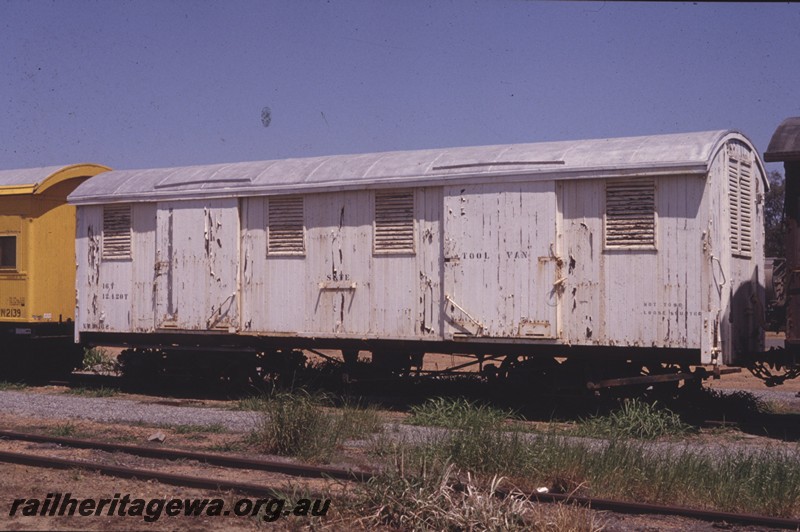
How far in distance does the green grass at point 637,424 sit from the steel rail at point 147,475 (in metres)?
4.60

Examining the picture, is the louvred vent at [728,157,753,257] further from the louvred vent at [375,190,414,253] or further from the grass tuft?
the grass tuft

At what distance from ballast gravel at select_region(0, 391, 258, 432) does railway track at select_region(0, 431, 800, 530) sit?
6.34 ft

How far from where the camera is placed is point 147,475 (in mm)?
8812

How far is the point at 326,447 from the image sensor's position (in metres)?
9.98

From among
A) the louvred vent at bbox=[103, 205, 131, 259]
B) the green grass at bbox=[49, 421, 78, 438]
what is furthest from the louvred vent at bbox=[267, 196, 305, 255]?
the green grass at bbox=[49, 421, 78, 438]

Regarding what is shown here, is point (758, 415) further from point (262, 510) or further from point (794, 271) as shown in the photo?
point (262, 510)

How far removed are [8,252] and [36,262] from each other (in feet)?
2.11

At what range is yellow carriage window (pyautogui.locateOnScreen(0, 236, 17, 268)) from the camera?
17156mm

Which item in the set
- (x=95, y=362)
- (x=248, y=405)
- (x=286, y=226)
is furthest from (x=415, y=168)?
(x=95, y=362)

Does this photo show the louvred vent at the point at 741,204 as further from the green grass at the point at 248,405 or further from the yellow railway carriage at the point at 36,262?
the yellow railway carriage at the point at 36,262

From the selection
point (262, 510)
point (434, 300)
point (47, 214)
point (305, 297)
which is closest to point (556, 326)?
point (434, 300)

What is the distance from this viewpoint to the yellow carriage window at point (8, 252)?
1716 cm

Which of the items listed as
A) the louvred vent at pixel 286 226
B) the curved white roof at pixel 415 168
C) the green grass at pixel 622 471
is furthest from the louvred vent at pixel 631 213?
the louvred vent at pixel 286 226

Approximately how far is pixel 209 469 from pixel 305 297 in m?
5.32
